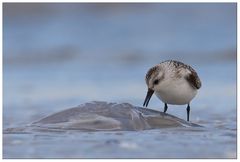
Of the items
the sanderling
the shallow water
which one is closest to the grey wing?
the sanderling

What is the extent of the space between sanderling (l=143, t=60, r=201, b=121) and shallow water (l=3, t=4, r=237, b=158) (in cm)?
Result: 36

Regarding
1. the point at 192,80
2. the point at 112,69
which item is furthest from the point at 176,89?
the point at 112,69

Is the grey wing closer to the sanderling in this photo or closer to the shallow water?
the sanderling

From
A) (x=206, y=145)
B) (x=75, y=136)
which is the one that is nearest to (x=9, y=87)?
(x=75, y=136)

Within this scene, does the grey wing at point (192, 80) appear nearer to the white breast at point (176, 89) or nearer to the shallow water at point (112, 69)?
the white breast at point (176, 89)

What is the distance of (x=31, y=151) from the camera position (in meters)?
5.25

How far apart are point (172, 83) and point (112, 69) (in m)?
4.09

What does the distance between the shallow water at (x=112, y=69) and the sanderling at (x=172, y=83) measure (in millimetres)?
364

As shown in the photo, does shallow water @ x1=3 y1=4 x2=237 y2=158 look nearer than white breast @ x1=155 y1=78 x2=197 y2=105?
Yes

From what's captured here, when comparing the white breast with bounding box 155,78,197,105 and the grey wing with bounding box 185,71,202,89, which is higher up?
the grey wing with bounding box 185,71,202,89

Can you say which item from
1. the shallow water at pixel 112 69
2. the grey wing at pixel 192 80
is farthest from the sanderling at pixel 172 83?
the shallow water at pixel 112 69

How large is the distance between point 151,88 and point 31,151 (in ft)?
6.50

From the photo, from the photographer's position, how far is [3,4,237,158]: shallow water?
542cm

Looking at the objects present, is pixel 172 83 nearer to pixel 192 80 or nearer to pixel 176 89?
pixel 176 89
